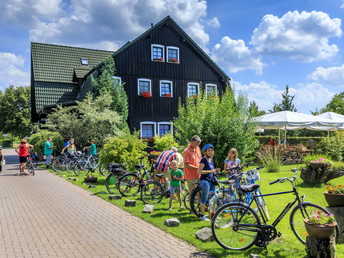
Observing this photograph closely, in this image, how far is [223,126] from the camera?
48.4 feet

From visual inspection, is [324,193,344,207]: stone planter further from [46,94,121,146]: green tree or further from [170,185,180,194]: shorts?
[46,94,121,146]: green tree

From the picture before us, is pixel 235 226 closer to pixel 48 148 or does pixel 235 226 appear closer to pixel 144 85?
pixel 48 148

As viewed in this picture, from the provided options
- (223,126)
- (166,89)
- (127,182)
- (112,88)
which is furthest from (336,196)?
(166,89)

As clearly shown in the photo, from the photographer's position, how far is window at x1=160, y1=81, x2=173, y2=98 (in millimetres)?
24853

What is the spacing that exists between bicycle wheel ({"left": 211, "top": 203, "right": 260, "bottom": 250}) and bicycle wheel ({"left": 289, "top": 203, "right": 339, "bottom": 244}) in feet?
2.45

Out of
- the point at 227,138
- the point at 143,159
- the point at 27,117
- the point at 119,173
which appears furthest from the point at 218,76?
the point at 27,117

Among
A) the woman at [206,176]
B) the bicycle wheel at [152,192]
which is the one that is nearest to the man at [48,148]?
the bicycle wheel at [152,192]

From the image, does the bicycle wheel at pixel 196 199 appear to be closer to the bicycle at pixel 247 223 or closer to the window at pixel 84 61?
the bicycle at pixel 247 223

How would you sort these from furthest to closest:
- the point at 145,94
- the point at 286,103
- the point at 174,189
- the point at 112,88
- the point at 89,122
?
1. the point at 286,103
2. the point at 145,94
3. the point at 112,88
4. the point at 89,122
5. the point at 174,189

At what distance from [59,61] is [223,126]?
21105mm

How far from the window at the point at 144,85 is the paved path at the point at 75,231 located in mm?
14123

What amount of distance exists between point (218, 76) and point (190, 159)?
2062 centimetres

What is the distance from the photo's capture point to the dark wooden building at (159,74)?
23.8 meters

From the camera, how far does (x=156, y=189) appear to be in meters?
9.43
